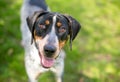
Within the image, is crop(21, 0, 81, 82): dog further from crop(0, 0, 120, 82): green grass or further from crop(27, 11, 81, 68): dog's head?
crop(0, 0, 120, 82): green grass

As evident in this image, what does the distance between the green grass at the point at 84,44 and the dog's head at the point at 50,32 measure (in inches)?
56.3

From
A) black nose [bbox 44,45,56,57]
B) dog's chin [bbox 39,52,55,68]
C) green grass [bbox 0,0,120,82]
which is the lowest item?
green grass [bbox 0,0,120,82]

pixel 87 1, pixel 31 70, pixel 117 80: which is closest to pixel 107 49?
pixel 117 80

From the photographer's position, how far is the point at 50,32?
4.73 meters

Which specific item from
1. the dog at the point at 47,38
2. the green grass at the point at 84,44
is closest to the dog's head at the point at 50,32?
the dog at the point at 47,38

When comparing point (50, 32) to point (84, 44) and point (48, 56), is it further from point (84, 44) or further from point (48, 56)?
point (84, 44)

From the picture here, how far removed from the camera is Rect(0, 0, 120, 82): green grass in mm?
6363

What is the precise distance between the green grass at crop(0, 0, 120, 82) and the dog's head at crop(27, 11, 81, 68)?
4.69 feet

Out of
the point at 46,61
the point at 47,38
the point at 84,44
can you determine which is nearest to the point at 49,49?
the point at 47,38

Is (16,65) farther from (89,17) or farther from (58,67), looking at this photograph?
(89,17)

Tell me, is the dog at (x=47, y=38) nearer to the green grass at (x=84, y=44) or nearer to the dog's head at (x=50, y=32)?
the dog's head at (x=50, y=32)

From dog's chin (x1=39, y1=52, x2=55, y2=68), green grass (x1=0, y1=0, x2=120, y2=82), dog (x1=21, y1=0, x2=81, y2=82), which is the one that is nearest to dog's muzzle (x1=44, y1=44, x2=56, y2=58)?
dog (x1=21, y1=0, x2=81, y2=82)

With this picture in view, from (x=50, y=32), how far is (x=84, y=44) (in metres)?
2.42

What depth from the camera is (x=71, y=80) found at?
6.28m
